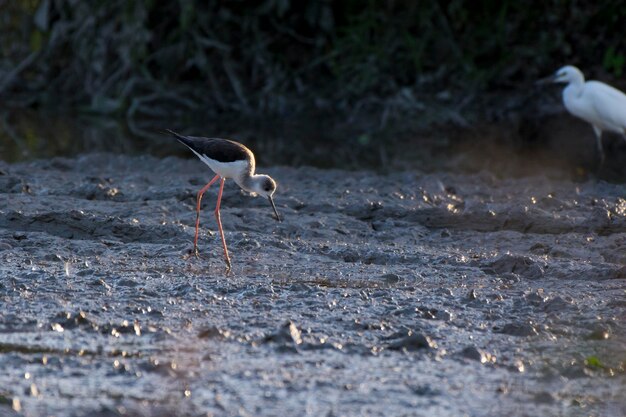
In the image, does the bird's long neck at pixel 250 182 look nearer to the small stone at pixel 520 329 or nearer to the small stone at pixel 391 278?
the small stone at pixel 391 278

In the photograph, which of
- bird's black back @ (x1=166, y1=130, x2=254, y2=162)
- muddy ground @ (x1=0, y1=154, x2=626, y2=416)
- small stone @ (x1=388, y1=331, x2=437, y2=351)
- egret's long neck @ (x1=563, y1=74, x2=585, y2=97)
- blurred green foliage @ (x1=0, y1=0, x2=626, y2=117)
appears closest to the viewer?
muddy ground @ (x1=0, y1=154, x2=626, y2=416)

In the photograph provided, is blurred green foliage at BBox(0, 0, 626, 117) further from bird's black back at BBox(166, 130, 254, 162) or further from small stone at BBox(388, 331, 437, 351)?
small stone at BBox(388, 331, 437, 351)

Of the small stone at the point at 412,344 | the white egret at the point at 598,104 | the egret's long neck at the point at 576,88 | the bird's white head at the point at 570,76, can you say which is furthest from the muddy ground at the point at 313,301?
the bird's white head at the point at 570,76

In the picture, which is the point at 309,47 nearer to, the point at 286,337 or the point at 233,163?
the point at 233,163

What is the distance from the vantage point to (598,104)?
13.0 meters

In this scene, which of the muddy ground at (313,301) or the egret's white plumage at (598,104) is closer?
the muddy ground at (313,301)

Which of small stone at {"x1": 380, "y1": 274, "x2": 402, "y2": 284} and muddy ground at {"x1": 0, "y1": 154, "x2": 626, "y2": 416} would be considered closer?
muddy ground at {"x1": 0, "y1": 154, "x2": 626, "y2": 416}

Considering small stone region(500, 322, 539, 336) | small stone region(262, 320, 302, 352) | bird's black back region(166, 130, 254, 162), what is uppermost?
small stone region(500, 322, 539, 336)

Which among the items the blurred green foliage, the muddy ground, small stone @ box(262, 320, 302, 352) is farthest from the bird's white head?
small stone @ box(262, 320, 302, 352)

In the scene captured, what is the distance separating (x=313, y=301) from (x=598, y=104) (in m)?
7.94

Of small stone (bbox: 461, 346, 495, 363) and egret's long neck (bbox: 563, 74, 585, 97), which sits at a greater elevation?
small stone (bbox: 461, 346, 495, 363)

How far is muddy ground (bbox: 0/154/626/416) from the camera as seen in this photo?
180 inches

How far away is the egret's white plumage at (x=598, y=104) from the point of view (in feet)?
42.2

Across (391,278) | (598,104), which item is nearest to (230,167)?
(391,278)
